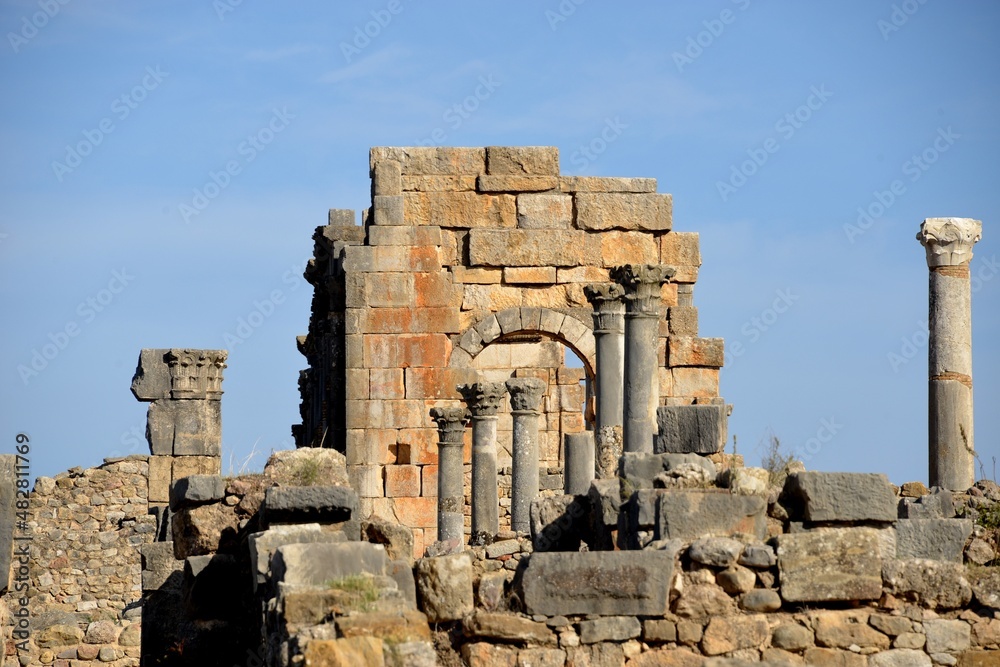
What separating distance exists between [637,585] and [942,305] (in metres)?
10.4

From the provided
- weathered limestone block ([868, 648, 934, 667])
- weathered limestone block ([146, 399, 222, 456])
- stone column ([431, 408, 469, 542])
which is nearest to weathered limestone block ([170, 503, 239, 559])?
weathered limestone block ([868, 648, 934, 667])

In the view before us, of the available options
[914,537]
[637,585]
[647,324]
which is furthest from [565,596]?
[647,324]

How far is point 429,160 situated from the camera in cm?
1958

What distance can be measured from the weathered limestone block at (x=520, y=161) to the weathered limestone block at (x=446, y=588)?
1144 cm

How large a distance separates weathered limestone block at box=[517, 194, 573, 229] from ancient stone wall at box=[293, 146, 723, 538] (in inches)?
0.6

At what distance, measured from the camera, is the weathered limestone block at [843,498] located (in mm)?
9289

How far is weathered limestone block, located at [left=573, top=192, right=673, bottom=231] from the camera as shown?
1977 centimetres

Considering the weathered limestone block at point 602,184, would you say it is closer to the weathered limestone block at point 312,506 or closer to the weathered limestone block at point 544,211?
the weathered limestone block at point 544,211

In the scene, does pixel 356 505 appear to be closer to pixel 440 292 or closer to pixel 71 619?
pixel 440 292

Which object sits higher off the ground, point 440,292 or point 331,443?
point 440,292

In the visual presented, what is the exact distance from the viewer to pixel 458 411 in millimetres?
18484

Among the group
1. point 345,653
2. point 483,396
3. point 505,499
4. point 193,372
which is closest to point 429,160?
point 483,396

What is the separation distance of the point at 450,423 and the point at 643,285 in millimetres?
4431

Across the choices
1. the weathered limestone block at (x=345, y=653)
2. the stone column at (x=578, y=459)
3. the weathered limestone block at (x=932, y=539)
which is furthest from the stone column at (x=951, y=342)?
the weathered limestone block at (x=345, y=653)
